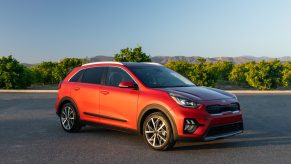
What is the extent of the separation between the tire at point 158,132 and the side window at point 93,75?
1.89 metres

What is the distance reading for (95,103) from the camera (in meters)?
9.08

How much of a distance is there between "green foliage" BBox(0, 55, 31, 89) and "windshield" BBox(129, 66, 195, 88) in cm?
2104

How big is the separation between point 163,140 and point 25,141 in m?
3.13

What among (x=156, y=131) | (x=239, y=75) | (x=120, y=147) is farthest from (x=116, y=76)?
(x=239, y=75)

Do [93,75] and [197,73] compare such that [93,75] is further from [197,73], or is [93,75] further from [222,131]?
[197,73]

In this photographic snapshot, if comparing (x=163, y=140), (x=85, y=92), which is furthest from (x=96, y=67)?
(x=163, y=140)

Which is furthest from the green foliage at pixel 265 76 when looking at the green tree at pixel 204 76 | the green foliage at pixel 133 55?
the green foliage at pixel 133 55

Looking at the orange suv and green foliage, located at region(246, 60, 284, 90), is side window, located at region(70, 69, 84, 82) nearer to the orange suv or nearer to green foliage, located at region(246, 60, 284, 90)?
the orange suv

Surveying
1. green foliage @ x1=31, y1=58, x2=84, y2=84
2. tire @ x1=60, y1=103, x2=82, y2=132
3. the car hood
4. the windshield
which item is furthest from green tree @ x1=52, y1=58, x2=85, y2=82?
the car hood

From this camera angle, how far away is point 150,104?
7801mm

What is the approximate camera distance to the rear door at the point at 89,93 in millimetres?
9109

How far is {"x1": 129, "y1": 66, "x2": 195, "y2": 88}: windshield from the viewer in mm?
8367

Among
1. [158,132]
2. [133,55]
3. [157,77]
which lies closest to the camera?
[158,132]

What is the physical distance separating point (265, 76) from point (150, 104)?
71.0ft
